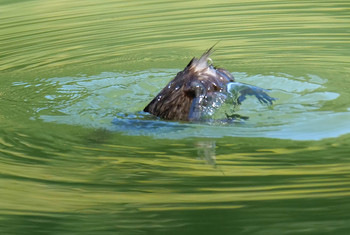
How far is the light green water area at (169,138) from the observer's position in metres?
3.22

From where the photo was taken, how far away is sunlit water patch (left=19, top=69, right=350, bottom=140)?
456 centimetres

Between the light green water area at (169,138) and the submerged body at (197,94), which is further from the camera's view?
the submerged body at (197,94)

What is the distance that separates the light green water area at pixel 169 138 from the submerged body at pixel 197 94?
105mm

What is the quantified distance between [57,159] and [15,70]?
3.15 metres

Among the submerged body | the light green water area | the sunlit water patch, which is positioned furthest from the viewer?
the submerged body

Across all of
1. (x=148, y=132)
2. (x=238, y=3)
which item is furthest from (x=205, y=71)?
(x=238, y=3)

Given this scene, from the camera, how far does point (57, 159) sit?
13.9ft

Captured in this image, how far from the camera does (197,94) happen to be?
4906mm

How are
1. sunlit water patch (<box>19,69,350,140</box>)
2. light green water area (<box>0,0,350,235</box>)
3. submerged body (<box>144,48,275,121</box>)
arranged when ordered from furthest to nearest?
submerged body (<box>144,48,275,121</box>) → sunlit water patch (<box>19,69,350,140</box>) → light green water area (<box>0,0,350,235</box>)

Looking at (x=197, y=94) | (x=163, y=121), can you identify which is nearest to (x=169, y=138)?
(x=163, y=121)

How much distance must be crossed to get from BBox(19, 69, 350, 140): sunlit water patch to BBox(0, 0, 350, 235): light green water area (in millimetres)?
15

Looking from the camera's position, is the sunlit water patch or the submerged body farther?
the submerged body

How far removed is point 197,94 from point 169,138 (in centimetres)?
55

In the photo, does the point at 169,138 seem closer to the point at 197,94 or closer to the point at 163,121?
the point at 163,121
